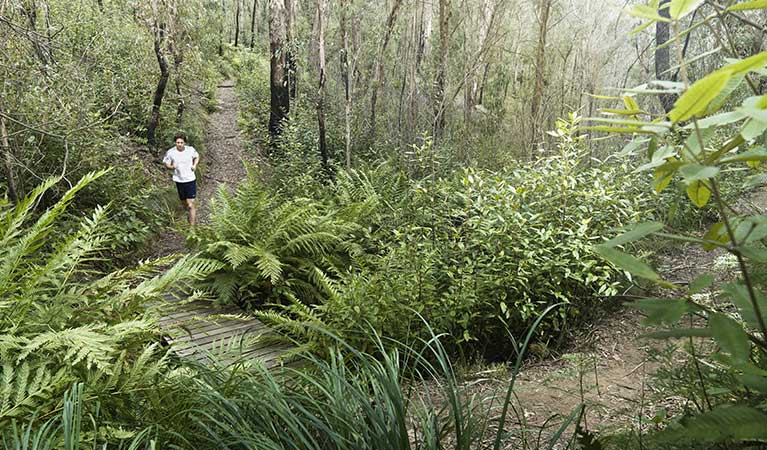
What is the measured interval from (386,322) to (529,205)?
6.53 feet

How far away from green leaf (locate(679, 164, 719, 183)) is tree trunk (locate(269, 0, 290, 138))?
10811mm

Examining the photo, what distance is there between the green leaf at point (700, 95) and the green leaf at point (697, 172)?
0.23 ft

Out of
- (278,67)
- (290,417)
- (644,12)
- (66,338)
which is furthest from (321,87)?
(644,12)

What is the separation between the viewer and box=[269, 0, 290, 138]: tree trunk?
10.7 m

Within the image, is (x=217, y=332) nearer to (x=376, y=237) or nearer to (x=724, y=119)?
(x=376, y=237)

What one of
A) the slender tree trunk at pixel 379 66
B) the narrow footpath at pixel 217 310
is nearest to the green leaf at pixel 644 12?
the narrow footpath at pixel 217 310

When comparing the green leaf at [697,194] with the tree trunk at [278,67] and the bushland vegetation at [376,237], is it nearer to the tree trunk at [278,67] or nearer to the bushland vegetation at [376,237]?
the bushland vegetation at [376,237]

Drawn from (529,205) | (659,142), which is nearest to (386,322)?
(529,205)

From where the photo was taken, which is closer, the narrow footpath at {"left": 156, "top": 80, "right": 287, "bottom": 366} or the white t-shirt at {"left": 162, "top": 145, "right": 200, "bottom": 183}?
the narrow footpath at {"left": 156, "top": 80, "right": 287, "bottom": 366}

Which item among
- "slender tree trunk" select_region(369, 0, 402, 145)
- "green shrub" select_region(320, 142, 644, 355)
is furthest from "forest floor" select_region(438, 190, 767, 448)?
"slender tree trunk" select_region(369, 0, 402, 145)

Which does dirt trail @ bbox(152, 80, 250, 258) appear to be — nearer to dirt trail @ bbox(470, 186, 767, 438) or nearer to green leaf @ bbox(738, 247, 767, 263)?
dirt trail @ bbox(470, 186, 767, 438)

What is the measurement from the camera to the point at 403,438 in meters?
1.73

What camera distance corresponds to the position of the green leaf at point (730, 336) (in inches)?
28.7

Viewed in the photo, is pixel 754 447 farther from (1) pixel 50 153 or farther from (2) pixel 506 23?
(2) pixel 506 23
